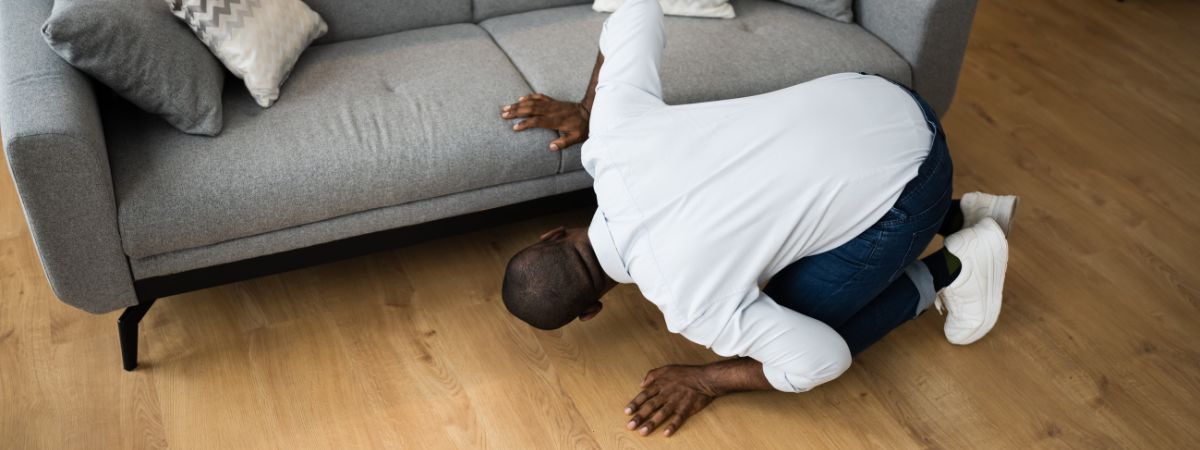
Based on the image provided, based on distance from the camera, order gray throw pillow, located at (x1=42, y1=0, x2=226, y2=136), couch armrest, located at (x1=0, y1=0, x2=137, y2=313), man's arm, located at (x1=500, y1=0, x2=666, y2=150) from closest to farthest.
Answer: couch armrest, located at (x1=0, y1=0, x2=137, y2=313), gray throw pillow, located at (x1=42, y1=0, x2=226, y2=136), man's arm, located at (x1=500, y1=0, x2=666, y2=150)

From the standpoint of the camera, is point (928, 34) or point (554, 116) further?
point (928, 34)

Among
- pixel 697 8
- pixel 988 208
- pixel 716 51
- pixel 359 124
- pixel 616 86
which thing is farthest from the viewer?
pixel 697 8

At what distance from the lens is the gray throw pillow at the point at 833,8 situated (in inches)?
103

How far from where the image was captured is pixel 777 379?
1894 millimetres

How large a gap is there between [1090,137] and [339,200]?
2308 millimetres

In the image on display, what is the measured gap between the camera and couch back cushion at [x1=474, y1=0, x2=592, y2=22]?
2.62m

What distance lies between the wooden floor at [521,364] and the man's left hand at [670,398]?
3 centimetres

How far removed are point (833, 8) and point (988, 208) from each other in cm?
73

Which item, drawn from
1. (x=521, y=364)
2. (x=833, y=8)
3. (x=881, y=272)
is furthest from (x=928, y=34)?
(x=521, y=364)

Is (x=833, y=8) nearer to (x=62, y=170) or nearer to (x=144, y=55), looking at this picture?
(x=144, y=55)

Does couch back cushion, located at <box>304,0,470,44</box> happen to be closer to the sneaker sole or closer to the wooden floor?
the wooden floor

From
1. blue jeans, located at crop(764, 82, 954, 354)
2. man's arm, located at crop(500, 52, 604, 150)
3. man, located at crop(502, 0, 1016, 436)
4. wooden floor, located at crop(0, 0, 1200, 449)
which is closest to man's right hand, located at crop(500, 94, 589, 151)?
man's arm, located at crop(500, 52, 604, 150)

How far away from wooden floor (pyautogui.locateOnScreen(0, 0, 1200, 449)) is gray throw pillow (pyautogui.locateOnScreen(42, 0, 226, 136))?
20.5 inches

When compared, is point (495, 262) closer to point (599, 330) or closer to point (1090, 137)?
point (599, 330)
